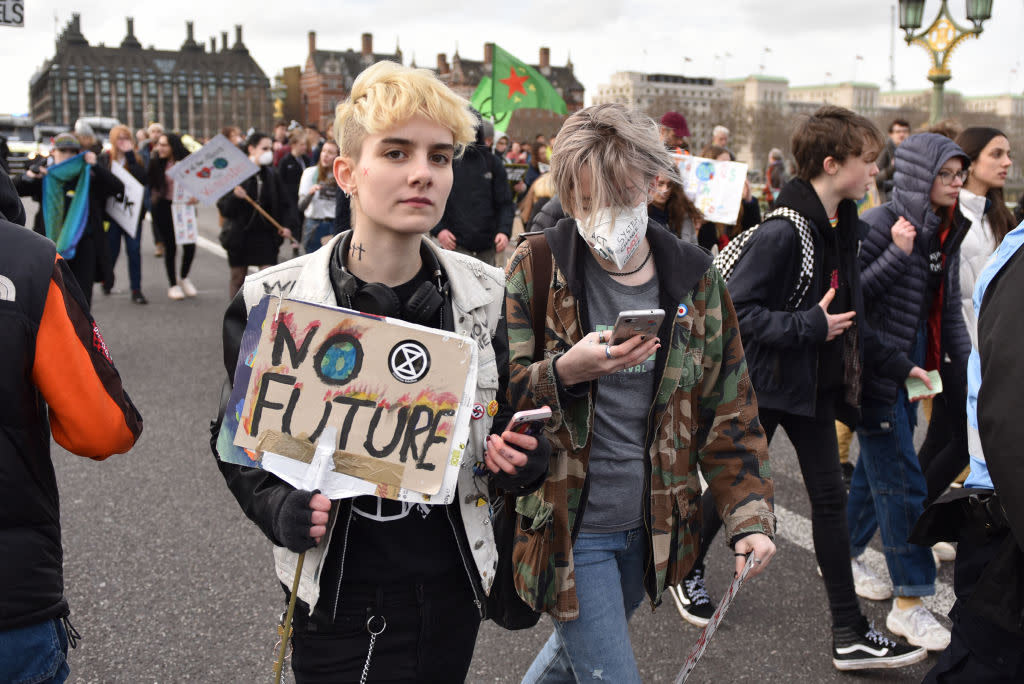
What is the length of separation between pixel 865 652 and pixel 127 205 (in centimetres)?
795

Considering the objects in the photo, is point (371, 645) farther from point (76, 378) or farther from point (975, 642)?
point (975, 642)

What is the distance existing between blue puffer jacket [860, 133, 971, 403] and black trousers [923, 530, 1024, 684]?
1868mm

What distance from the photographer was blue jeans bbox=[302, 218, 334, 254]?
1030 centimetres

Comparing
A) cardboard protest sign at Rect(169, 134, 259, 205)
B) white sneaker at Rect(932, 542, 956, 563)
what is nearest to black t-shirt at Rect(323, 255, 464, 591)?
white sneaker at Rect(932, 542, 956, 563)

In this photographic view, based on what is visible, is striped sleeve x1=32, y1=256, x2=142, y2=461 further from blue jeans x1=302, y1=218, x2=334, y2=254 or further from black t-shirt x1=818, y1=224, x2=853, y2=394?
Result: blue jeans x1=302, y1=218, x2=334, y2=254

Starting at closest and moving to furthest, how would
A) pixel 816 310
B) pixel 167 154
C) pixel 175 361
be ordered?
pixel 816 310
pixel 175 361
pixel 167 154

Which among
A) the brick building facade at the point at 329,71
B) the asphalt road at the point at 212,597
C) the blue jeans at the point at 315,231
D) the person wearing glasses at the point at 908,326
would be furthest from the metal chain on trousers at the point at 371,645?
the brick building facade at the point at 329,71

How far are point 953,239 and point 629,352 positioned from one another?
8.24ft

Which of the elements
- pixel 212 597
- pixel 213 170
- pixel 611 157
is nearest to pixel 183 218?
pixel 213 170

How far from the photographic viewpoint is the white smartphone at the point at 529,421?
6.32ft

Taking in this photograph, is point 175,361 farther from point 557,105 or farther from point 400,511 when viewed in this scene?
point 400,511

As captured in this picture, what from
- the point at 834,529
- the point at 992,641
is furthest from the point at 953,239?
the point at 992,641

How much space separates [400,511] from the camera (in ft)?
6.40

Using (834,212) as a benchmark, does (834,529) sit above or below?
below
